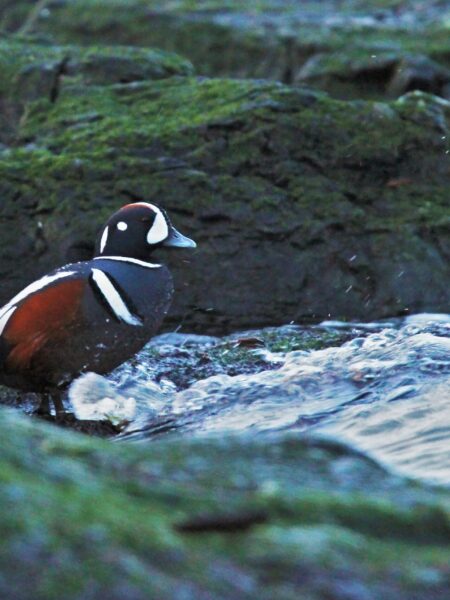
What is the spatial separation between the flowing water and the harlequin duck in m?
0.20

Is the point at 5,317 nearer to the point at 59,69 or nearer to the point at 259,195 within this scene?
the point at 259,195

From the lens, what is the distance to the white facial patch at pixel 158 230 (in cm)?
564

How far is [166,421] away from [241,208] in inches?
80.0

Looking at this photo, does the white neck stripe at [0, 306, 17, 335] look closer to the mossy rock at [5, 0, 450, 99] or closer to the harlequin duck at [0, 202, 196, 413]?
the harlequin duck at [0, 202, 196, 413]

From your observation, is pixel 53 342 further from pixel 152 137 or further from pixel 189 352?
pixel 152 137

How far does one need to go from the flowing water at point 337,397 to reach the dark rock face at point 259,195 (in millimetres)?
667

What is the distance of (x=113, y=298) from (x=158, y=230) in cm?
59

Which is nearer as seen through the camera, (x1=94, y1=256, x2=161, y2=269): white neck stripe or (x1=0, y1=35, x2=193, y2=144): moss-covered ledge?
(x1=94, y1=256, x2=161, y2=269): white neck stripe

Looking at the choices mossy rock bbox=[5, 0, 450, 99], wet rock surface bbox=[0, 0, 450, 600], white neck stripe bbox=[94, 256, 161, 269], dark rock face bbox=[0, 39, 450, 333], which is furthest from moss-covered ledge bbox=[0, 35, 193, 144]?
mossy rock bbox=[5, 0, 450, 99]

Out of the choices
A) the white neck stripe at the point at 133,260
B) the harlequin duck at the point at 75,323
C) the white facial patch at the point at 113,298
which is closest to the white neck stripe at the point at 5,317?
the harlequin duck at the point at 75,323

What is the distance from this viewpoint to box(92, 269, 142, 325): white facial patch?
5141 millimetres

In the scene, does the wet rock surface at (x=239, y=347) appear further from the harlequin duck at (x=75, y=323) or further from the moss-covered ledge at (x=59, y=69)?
the harlequin duck at (x=75, y=323)

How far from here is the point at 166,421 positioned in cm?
506

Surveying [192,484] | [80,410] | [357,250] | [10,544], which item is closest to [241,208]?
[357,250]
